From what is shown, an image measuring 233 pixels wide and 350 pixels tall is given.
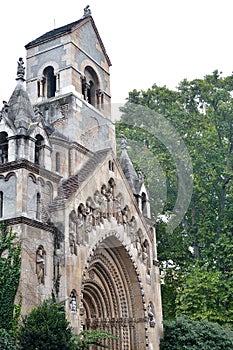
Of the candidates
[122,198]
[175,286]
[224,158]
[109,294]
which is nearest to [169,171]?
[224,158]

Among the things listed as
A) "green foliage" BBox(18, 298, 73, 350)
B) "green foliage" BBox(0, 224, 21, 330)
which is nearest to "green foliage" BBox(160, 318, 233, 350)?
"green foliage" BBox(18, 298, 73, 350)

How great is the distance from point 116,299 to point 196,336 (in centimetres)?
406

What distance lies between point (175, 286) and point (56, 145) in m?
12.2

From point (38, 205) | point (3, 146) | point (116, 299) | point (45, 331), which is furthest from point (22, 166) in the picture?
point (116, 299)

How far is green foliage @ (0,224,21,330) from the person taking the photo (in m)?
16.4

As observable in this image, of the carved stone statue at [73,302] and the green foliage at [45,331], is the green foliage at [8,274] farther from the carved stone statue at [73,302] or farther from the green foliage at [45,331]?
the carved stone statue at [73,302]

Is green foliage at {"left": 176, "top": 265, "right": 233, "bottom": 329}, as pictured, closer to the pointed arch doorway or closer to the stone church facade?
the stone church facade

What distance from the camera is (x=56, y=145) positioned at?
22312 mm

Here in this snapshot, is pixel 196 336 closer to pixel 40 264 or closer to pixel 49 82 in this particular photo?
pixel 40 264

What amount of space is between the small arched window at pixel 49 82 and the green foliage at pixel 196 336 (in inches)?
456

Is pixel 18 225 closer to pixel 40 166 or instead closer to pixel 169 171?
pixel 40 166

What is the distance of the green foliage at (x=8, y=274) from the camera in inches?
644

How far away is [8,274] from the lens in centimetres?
1684

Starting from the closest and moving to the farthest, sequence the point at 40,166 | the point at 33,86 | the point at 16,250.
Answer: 1. the point at 16,250
2. the point at 40,166
3. the point at 33,86
